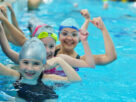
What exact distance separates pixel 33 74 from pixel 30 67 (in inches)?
6.0

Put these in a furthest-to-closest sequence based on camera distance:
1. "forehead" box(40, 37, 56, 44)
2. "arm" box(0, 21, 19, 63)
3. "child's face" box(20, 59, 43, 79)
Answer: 1. "forehead" box(40, 37, 56, 44)
2. "arm" box(0, 21, 19, 63)
3. "child's face" box(20, 59, 43, 79)

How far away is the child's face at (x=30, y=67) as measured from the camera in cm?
310

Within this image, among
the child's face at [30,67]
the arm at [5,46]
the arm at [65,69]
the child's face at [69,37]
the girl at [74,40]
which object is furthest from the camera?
the child's face at [69,37]

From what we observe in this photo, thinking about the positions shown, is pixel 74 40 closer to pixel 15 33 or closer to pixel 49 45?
Answer: pixel 49 45

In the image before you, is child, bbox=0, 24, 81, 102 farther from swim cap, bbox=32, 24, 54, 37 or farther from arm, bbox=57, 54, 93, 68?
swim cap, bbox=32, 24, 54, 37

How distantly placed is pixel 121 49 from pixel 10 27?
140 inches

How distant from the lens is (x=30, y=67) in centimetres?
309

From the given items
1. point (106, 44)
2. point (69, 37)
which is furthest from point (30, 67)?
point (106, 44)

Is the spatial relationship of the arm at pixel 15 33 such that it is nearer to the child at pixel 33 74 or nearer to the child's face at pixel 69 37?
the child's face at pixel 69 37

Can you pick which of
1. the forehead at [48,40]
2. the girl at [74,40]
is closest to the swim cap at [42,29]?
the forehead at [48,40]

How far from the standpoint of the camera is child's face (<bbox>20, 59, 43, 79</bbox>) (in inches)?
122

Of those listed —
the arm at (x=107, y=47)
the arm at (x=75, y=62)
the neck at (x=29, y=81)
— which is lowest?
the neck at (x=29, y=81)

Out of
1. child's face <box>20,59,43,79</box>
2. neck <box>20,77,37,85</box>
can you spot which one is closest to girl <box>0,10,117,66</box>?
neck <box>20,77,37,85</box>

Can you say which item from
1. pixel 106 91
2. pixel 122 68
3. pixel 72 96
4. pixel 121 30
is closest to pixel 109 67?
pixel 122 68
